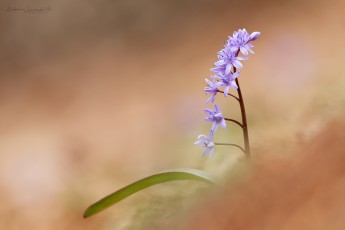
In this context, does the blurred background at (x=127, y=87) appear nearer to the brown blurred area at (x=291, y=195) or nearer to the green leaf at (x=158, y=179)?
the green leaf at (x=158, y=179)

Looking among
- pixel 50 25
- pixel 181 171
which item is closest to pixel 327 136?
pixel 181 171

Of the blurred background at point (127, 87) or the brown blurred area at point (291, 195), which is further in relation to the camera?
the blurred background at point (127, 87)

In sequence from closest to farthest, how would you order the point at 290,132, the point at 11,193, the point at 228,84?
1. the point at 228,84
2. the point at 290,132
3. the point at 11,193

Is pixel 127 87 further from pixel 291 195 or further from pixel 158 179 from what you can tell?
pixel 291 195

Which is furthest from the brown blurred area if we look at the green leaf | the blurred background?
the blurred background

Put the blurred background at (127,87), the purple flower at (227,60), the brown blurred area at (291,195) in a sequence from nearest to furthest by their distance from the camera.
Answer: the brown blurred area at (291,195) → the purple flower at (227,60) → the blurred background at (127,87)

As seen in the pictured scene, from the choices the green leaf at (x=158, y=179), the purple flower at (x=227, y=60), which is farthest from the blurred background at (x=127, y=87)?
the purple flower at (x=227, y=60)

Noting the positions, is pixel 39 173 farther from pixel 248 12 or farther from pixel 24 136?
pixel 248 12

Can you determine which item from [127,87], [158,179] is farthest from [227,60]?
[127,87]
